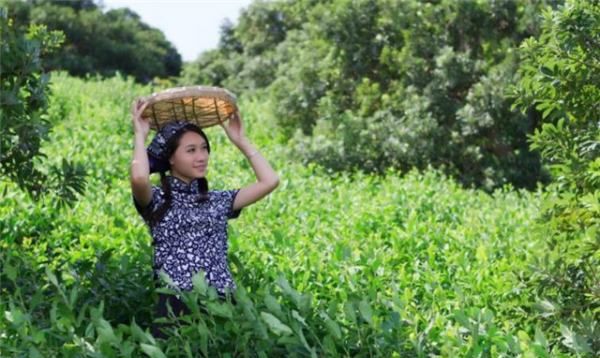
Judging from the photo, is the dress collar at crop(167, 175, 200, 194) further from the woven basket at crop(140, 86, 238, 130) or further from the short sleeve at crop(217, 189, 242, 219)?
the woven basket at crop(140, 86, 238, 130)

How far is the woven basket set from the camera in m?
3.89

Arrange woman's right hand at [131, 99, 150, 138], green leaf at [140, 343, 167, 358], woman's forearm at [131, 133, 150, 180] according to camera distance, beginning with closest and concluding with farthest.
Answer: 1. green leaf at [140, 343, 167, 358]
2. woman's forearm at [131, 133, 150, 180]
3. woman's right hand at [131, 99, 150, 138]

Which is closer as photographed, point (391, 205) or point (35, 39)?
point (35, 39)

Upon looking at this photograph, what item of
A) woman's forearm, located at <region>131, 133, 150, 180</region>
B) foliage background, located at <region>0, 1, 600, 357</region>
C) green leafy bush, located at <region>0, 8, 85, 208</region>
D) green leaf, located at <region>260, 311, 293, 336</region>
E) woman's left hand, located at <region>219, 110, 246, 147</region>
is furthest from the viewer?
green leafy bush, located at <region>0, 8, 85, 208</region>

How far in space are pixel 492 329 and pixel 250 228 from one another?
14.2 feet

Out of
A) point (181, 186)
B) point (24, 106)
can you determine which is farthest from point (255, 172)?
point (24, 106)

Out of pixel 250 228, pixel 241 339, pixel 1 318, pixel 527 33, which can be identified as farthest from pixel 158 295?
pixel 527 33

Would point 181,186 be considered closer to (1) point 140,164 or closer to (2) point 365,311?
(1) point 140,164

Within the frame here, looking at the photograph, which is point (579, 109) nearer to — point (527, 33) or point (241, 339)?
point (241, 339)

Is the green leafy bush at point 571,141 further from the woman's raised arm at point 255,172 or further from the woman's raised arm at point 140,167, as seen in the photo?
the woman's raised arm at point 140,167

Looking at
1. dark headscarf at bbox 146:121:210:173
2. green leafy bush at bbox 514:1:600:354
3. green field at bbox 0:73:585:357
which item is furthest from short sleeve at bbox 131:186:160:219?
green leafy bush at bbox 514:1:600:354

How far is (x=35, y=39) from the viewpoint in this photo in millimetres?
4797

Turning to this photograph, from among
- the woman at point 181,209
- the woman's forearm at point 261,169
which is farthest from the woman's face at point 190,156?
the woman's forearm at point 261,169

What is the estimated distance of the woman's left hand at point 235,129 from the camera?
13.8 feet
